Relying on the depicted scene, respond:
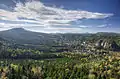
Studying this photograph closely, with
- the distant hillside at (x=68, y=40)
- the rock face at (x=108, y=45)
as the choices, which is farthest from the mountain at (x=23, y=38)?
the rock face at (x=108, y=45)

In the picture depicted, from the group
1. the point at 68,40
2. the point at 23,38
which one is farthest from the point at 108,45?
the point at 23,38

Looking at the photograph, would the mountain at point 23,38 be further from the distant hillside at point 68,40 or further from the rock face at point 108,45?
the rock face at point 108,45

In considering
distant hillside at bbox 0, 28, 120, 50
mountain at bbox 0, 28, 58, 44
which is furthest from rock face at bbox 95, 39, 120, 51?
mountain at bbox 0, 28, 58, 44

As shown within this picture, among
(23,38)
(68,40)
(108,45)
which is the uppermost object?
(23,38)

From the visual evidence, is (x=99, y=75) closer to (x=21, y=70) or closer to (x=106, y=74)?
(x=106, y=74)

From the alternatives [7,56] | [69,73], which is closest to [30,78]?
[69,73]

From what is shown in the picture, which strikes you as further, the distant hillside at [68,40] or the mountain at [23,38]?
the mountain at [23,38]

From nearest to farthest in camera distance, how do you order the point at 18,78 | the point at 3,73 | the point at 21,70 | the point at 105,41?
the point at 18,78, the point at 3,73, the point at 21,70, the point at 105,41

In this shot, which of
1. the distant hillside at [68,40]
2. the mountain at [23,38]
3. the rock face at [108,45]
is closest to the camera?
the rock face at [108,45]

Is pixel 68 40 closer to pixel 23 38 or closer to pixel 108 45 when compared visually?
pixel 23 38

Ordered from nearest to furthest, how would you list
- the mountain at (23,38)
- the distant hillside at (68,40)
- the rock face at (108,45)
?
1. the rock face at (108,45)
2. the distant hillside at (68,40)
3. the mountain at (23,38)

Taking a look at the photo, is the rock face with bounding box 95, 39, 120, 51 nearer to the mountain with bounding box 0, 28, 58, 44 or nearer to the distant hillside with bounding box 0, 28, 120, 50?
the distant hillside with bounding box 0, 28, 120, 50
